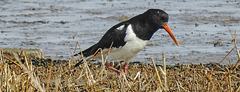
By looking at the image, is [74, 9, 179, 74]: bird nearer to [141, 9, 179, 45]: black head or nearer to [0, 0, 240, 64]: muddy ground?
[141, 9, 179, 45]: black head

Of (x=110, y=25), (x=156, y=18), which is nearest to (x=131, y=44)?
(x=156, y=18)

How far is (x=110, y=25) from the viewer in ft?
43.4

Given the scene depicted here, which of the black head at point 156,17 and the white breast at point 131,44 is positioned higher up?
the black head at point 156,17

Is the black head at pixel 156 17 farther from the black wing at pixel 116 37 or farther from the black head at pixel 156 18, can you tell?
the black wing at pixel 116 37

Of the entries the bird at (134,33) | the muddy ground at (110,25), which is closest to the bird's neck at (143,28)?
the bird at (134,33)

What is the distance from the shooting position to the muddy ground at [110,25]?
1023 centimetres

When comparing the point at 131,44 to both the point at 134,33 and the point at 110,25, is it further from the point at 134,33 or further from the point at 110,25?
the point at 110,25

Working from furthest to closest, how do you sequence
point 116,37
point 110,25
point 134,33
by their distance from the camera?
1. point 110,25
2. point 116,37
3. point 134,33

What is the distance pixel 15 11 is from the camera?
1636cm

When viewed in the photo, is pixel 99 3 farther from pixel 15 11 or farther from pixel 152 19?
pixel 152 19

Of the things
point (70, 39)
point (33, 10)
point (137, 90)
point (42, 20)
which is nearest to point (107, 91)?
point (137, 90)

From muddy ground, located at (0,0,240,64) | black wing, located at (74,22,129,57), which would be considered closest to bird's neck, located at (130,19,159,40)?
black wing, located at (74,22,129,57)

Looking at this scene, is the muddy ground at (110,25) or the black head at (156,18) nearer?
the black head at (156,18)

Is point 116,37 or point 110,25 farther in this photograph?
point 110,25
